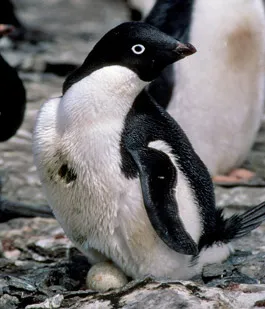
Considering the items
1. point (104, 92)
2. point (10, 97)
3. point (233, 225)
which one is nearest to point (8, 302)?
point (104, 92)

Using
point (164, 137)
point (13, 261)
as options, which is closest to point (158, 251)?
point (164, 137)

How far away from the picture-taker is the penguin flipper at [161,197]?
10.2 feet

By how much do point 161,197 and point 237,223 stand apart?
508mm

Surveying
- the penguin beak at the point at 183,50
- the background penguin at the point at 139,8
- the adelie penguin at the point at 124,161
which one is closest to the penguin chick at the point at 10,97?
the background penguin at the point at 139,8

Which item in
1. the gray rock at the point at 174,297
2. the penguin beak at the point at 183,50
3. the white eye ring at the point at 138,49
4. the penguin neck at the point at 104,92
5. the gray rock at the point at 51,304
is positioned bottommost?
the gray rock at the point at 51,304

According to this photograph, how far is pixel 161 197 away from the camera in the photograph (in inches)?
123

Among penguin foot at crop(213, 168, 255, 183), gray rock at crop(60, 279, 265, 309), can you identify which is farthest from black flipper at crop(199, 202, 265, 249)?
penguin foot at crop(213, 168, 255, 183)

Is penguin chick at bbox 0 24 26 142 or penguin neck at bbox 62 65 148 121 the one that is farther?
penguin chick at bbox 0 24 26 142

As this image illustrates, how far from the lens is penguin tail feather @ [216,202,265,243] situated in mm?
3482

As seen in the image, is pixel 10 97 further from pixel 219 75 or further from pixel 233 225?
pixel 233 225

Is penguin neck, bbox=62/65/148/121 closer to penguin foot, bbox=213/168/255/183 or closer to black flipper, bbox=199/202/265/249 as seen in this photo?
black flipper, bbox=199/202/265/249

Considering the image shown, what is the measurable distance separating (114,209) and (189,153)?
1.11 feet

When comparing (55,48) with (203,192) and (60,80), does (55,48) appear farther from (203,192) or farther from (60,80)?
(203,192)

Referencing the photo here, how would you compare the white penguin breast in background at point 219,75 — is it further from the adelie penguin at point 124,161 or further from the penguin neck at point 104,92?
the penguin neck at point 104,92
